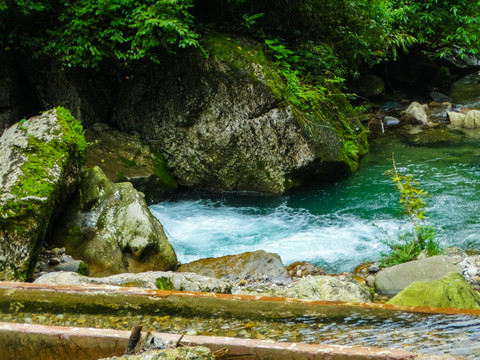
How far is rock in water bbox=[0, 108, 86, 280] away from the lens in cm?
466

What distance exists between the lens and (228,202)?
8.88 metres

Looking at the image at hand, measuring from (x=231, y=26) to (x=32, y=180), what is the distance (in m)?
6.03

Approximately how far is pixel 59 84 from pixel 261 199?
4919 millimetres

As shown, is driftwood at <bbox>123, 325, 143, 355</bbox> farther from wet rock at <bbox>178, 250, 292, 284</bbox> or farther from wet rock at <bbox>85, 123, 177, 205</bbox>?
wet rock at <bbox>85, 123, 177, 205</bbox>

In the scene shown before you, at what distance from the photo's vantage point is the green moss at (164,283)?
428cm

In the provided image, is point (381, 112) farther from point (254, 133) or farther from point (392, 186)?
point (254, 133)

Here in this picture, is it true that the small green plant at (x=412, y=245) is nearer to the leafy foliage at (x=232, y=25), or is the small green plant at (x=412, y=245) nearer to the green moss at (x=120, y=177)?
the leafy foliage at (x=232, y=25)

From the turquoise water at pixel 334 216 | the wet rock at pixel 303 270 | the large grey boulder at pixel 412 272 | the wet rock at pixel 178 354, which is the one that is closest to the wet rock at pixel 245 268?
the wet rock at pixel 303 270

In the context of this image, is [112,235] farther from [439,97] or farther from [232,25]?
[439,97]

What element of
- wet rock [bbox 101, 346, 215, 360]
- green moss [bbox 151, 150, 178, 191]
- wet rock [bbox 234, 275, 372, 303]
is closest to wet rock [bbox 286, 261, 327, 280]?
wet rock [bbox 234, 275, 372, 303]

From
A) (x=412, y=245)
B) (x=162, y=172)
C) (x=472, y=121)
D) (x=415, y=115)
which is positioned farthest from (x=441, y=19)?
(x=412, y=245)

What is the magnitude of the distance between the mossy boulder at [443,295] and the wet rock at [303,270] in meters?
2.00

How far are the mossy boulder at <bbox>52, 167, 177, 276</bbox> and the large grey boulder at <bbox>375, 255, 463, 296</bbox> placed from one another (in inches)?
106

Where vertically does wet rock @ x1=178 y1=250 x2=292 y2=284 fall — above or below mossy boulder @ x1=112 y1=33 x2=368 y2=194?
below
